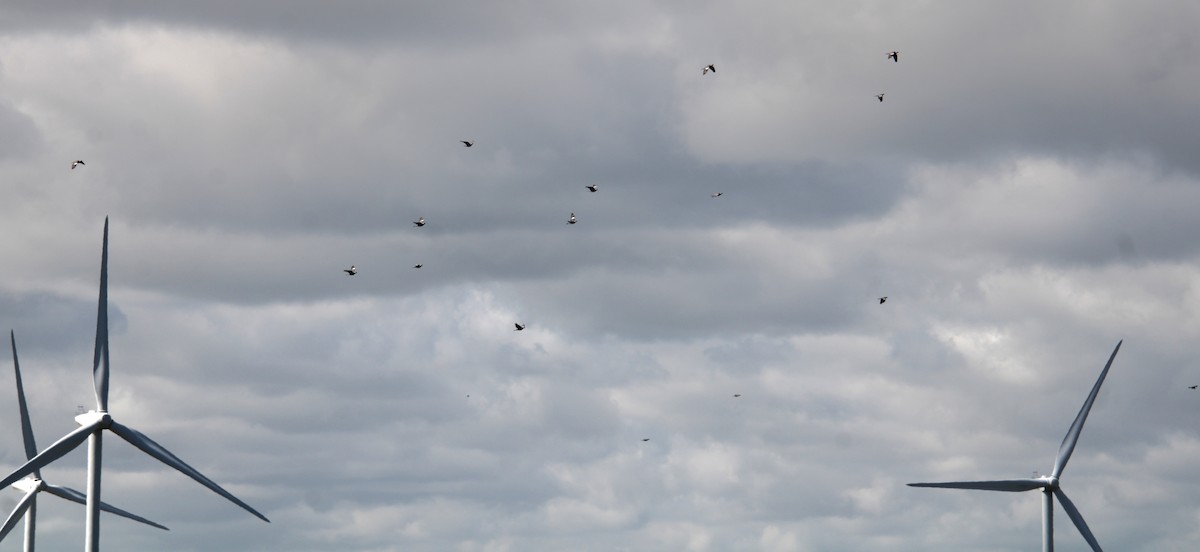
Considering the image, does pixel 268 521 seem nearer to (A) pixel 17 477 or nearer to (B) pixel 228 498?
(B) pixel 228 498

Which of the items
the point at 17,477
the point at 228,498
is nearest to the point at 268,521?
the point at 228,498

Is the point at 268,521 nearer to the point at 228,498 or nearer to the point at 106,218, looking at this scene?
the point at 228,498

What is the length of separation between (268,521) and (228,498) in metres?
5.74

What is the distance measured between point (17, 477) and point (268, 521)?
24.7 metres

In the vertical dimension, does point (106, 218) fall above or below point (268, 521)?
above

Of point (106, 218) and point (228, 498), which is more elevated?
point (106, 218)

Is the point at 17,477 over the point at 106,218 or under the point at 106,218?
under

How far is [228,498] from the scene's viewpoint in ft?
628

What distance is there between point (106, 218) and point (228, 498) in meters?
31.2

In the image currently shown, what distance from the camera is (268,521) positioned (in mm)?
188125

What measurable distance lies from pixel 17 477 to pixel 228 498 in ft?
65.8

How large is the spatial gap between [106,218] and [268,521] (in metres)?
35.6
